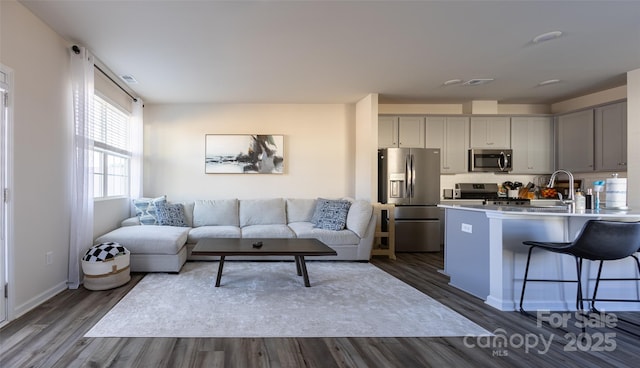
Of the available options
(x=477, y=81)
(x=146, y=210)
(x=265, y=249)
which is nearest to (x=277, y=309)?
(x=265, y=249)

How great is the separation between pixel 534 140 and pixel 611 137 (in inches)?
40.2

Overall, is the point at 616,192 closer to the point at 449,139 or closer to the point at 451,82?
the point at 451,82

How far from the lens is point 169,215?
4.24 meters

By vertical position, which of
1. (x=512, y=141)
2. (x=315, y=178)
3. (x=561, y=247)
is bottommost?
(x=561, y=247)

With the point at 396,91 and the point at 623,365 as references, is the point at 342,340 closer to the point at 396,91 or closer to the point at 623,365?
the point at 623,365

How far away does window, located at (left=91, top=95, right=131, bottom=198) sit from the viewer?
372cm

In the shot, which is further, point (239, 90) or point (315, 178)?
point (315, 178)

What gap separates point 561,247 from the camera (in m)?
2.24

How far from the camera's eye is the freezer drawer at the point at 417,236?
15.8 ft

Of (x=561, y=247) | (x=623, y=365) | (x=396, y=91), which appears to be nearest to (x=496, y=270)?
(x=561, y=247)

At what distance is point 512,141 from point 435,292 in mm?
3698

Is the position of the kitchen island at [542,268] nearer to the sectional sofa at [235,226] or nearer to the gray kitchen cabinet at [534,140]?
the sectional sofa at [235,226]

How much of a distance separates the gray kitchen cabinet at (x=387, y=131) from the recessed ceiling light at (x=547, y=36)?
2351 millimetres

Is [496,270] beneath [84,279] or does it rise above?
above
